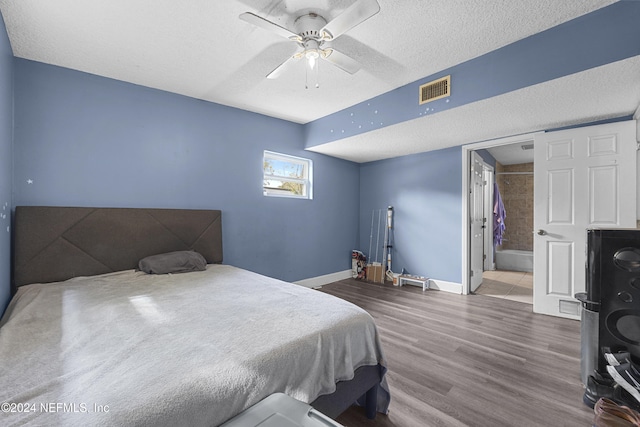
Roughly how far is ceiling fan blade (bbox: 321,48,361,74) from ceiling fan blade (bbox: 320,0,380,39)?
0.46ft

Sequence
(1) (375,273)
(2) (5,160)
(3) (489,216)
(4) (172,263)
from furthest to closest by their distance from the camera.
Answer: (3) (489,216) → (1) (375,273) → (4) (172,263) → (2) (5,160)

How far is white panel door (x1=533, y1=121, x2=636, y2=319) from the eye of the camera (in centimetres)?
268

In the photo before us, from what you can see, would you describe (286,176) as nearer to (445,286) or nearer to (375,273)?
(375,273)

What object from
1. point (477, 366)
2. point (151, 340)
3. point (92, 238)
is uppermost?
point (92, 238)

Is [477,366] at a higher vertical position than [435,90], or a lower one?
lower

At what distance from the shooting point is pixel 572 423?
1.51m

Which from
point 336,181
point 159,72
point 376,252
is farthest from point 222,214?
point 376,252

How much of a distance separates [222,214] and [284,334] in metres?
2.49

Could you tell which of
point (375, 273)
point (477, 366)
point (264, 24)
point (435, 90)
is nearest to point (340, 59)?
point (264, 24)

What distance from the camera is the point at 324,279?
4.55 meters

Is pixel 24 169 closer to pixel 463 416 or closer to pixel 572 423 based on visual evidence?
pixel 463 416

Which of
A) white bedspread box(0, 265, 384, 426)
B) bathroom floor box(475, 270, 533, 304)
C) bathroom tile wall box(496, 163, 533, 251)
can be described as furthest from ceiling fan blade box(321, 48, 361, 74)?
bathroom tile wall box(496, 163, 533, 251)

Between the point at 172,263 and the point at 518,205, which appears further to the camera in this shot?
Result: the point at 518,205

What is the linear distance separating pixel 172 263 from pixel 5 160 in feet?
4.64
